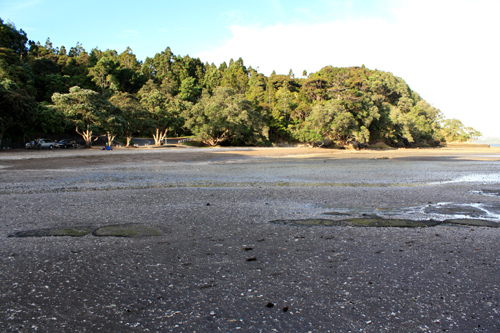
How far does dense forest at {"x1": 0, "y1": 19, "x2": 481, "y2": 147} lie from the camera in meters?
41.6

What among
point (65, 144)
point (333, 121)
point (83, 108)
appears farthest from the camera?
point (333, 121)

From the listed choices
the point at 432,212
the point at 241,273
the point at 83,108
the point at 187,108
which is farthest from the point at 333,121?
the point at 241,273

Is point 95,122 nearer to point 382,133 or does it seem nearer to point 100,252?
point 100,252

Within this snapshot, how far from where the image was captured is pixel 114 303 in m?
2.33

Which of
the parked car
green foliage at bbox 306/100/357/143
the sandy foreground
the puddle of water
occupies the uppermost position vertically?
green foliage at bbox 306/100/357/143

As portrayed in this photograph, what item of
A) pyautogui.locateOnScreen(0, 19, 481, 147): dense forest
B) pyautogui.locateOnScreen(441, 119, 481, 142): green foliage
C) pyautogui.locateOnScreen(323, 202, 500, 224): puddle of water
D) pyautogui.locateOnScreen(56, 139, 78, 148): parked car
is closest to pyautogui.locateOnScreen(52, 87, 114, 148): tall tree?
pyautogui.locateOnScreen(0, 19, 481, 147): dense forest

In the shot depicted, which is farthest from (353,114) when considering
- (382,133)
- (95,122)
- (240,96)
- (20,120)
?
(20,120)

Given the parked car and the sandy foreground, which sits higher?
the parked car

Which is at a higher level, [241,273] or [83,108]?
[83,108]

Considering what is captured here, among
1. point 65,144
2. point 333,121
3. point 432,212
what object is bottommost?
point 432,212

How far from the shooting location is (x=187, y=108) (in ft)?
198

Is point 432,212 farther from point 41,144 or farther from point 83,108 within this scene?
point 41,144

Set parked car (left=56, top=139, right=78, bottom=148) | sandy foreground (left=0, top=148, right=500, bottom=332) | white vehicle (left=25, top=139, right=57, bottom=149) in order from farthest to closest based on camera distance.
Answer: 1. parked car (left=56, top=139, right=78, bottom=148)
2. white vehicle (left=25, top=139, right=57, bottom=149)
3. sandy foreground (left=0, top=148, right=500, bottom=332)

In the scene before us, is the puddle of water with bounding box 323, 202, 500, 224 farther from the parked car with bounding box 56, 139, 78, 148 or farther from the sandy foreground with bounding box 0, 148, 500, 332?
the parked car with bounding box 56, 139, 78, 148
